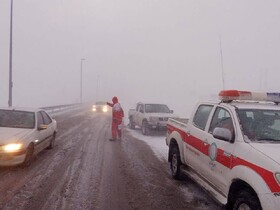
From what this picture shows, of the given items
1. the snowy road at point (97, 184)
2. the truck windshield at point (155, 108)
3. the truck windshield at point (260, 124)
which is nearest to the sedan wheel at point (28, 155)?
the snowy road at point (97, 184)

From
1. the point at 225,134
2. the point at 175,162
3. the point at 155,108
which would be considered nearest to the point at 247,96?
the point at 225,134

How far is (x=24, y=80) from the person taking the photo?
137750 millimetres

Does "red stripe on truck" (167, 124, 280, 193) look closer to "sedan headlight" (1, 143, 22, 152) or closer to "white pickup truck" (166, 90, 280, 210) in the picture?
"white pickup truck" (166, 90, 280, 210)

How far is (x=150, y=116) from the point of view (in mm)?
17141

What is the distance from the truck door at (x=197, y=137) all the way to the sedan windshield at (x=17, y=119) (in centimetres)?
449

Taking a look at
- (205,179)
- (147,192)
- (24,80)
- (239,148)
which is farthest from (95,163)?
(24,80)

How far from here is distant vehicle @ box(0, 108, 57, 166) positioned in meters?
→ 7.80

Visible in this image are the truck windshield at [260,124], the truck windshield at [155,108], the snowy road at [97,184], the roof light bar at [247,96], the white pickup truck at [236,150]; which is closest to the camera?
the white pickup truck at [236,150]

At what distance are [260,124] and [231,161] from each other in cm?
90

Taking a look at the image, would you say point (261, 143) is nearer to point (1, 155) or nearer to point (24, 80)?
point (1, 155)

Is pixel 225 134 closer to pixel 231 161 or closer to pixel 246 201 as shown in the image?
pixel 231 161

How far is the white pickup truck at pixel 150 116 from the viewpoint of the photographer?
A: 16995 mm

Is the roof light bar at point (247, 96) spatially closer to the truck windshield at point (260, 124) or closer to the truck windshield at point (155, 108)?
the truck windshield at point (260, 124)

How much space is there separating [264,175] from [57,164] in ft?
20.3
